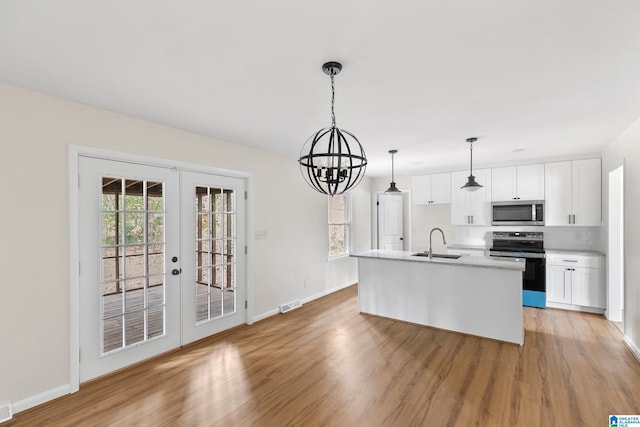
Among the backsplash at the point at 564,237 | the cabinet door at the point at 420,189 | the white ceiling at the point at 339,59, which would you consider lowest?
the backsplash at the point at 564,237

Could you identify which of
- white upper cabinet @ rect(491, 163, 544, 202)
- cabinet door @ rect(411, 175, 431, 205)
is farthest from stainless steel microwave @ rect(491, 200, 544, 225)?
cabinet door @ rect(411, 175, 431, 205)

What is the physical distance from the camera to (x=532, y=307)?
498 cm

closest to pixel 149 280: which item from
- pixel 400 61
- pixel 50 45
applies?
pixel 50 45

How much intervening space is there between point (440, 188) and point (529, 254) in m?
1.94

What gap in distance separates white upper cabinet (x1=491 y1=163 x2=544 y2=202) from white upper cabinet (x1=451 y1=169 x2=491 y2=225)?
0.42 ft

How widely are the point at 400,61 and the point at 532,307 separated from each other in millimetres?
4856

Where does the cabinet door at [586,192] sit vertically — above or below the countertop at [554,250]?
above

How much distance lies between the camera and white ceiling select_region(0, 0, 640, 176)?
5.03 feet

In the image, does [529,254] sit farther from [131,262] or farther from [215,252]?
[131,262]

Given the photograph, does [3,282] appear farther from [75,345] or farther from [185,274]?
[185,274]

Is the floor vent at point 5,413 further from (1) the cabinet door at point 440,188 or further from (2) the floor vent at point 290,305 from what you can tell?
(1) the cabinet door at point 440,188

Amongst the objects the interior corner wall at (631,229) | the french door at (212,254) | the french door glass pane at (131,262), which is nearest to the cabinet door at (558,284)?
the interior corner wall at (631,229)

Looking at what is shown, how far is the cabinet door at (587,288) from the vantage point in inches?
179

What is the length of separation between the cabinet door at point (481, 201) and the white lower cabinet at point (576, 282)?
119 cm
